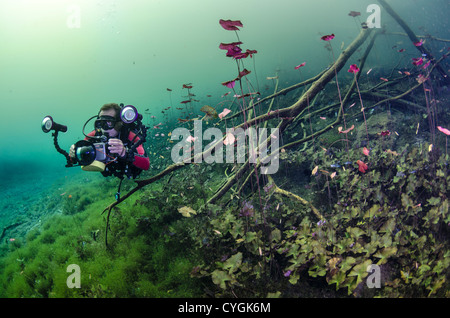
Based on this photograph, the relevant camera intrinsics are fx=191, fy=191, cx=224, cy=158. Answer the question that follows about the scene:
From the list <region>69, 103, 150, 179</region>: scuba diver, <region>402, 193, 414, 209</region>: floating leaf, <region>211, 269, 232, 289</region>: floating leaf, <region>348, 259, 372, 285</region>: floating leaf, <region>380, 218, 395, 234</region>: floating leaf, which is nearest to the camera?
<region>348, 259, 372, 285</region>: floating leaf

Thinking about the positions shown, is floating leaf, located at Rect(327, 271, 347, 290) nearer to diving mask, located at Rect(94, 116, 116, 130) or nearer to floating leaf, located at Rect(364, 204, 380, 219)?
floating leaf, located at Rect(364, 204, 380, 219)

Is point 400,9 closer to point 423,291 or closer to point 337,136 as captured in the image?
point 337,136

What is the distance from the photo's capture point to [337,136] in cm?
579

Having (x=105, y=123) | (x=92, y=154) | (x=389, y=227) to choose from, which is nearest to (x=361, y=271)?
(x=389, y=227)

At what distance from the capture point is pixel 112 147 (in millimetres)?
2105

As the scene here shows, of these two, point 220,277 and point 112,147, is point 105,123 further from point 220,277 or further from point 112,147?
point 220,277

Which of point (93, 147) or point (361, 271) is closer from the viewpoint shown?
point (361, 271)

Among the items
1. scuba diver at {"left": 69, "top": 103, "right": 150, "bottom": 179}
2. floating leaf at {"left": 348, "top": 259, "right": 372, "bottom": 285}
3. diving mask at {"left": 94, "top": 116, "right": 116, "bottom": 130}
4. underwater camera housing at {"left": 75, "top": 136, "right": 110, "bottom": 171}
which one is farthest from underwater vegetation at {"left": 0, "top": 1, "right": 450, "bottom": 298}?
diving mask at {"left": 94, "top": 116, "right": 116, "bottom": 130}

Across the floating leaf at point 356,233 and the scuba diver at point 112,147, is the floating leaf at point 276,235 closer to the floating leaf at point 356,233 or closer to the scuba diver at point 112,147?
the floating leaf at point 356,233

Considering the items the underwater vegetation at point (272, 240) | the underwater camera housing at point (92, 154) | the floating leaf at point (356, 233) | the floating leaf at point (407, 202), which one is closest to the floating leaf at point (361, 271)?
the underwater vegetation at point (272, 240)

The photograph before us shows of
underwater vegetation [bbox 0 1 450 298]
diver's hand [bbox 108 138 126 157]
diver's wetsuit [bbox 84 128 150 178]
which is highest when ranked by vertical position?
diver's hand [bbox 108 138 126 157]

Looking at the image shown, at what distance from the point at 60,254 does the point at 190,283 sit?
2.45 meters

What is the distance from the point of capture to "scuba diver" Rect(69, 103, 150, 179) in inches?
77.9
